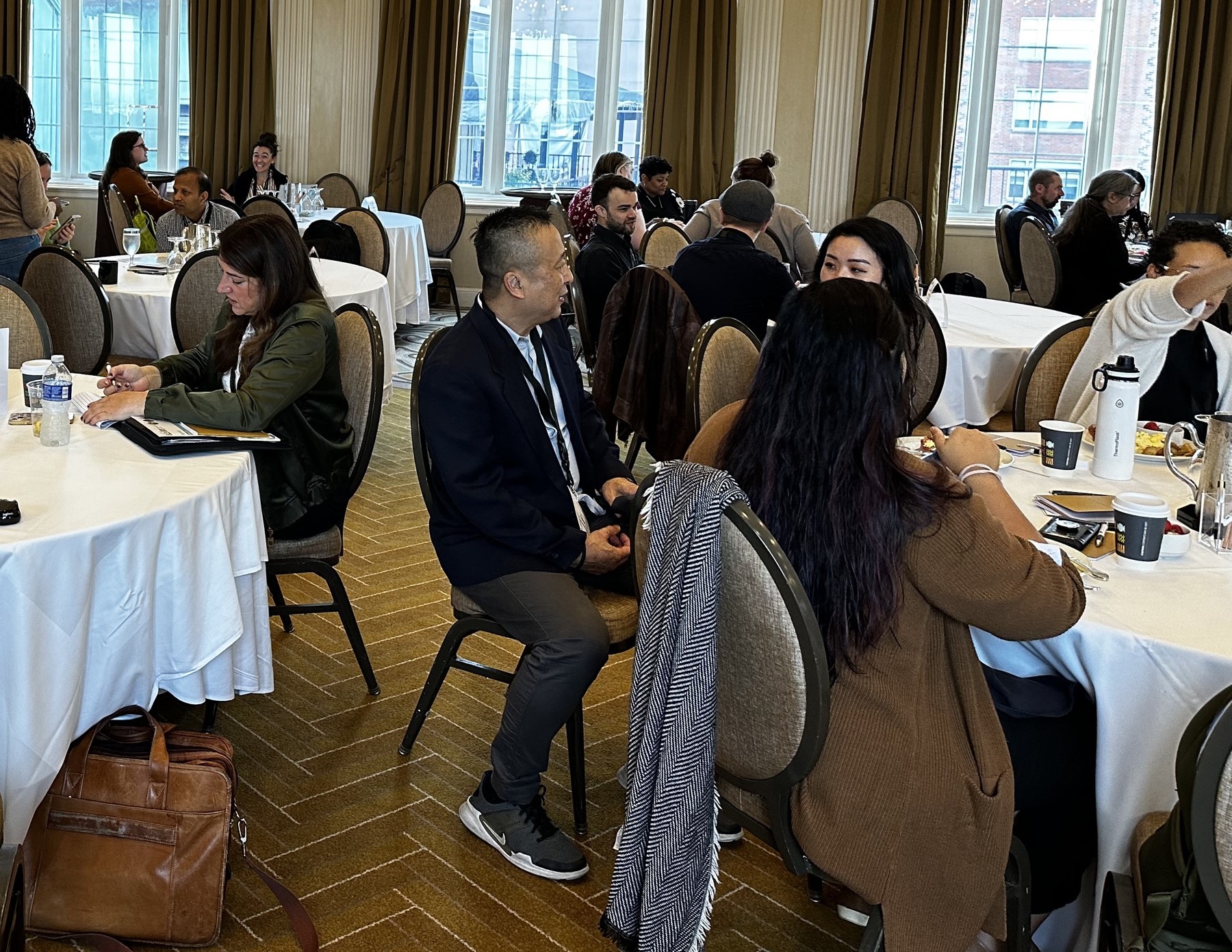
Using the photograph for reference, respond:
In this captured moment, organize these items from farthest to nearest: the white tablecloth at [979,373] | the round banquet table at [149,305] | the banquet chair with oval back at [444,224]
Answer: the banquet chair with oval back at [444,224]
the round banquet table at [149,305]
the white tablecloth at [979,373]

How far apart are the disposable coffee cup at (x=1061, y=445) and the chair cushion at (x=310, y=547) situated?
1.56 meters

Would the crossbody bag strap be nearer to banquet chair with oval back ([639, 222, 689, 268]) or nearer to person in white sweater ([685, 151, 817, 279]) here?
banquet chair with oval back ([639, 222, 689, 268])

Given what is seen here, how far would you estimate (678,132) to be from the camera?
9.10 meters

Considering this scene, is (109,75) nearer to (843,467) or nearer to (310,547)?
(310,547)

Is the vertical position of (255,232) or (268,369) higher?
(255,232)

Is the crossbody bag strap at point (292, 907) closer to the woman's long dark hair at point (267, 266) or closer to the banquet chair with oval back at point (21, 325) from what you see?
the woman's long dark hair at point (267, 266)

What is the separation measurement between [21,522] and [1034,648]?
160 centimetres

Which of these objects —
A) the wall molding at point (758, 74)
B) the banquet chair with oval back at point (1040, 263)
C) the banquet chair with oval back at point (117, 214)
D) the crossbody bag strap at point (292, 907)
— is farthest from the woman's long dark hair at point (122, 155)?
the crossbody bag strap at point (292, 907)

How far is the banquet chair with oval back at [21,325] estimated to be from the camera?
3.44m

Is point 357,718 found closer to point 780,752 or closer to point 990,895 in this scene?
point 780,752

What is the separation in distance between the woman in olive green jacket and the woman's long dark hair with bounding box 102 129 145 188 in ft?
17.9

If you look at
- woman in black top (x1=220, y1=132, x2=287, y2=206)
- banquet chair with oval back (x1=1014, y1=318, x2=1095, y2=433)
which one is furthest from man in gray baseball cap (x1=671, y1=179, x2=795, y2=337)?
woman in black top (x1=220, y1=132, x2=287, y2=206)

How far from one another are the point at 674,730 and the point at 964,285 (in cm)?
721

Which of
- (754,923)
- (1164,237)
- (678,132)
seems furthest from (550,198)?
(754,923)
